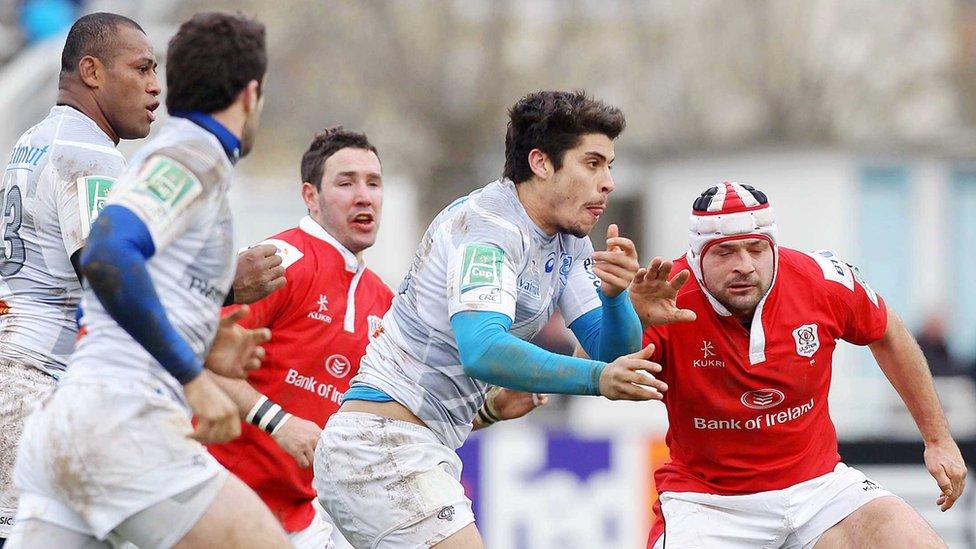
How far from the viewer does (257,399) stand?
6.47 meters

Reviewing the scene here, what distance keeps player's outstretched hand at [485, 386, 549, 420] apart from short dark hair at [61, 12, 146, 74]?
219 centimetres

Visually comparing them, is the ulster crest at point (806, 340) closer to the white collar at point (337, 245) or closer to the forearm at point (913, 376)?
the forearm at point (913, 376)

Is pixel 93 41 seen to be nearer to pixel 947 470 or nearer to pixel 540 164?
pixel 540 164

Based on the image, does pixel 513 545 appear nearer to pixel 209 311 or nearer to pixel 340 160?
pixel 340 160

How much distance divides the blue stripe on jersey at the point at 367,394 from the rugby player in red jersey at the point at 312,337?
32.6 inches

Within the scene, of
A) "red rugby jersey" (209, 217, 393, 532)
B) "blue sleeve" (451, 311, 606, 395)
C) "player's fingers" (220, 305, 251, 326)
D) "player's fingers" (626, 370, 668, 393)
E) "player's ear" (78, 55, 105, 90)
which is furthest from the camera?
"red rugby jersey" (209, 217, 393, 532)

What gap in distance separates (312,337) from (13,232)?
165 cm

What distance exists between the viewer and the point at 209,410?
449 centimetres

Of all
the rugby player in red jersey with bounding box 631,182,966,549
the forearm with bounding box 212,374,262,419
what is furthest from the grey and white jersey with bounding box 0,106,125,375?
the rugby player in red jersey with bounding box 631,182,966,549

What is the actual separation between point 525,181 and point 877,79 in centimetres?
2514

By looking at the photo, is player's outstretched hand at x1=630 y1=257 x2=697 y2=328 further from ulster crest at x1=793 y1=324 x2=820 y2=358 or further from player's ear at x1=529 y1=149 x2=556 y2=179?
ulster crest at x1=793 y1=324 x2=820 y2=358

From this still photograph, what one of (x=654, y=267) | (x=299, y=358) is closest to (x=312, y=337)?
(x=299, y=358)

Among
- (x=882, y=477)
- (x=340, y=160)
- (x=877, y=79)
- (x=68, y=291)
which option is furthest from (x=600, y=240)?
(x=68, y=291)

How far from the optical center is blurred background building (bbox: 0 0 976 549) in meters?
19.4
